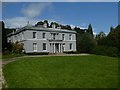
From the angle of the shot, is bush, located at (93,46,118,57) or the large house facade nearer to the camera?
bush, located at (93,46,118,57)

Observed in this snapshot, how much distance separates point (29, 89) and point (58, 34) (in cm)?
4606

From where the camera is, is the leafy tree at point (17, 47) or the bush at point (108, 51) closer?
the bush at point (108, 51)

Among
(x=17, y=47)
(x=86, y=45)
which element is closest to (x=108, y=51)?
(x=86, y=45)

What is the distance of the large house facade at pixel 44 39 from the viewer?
169 ft

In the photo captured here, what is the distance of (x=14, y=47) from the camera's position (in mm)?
49750

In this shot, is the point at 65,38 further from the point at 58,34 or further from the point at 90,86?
the point at 90,86

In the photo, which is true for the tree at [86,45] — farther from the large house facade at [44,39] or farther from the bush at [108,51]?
the bush at [108,51]

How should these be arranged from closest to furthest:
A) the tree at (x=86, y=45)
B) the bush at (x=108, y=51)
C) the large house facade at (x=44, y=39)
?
the bush at (x=108, y=51) → the large house facade at (x=44, y=39) → the tree at (x=86, y=45)

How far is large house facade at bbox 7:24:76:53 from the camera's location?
51594 mm

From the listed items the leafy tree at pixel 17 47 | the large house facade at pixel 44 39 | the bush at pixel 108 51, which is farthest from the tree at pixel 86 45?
the leafy tree at pixel 17 47

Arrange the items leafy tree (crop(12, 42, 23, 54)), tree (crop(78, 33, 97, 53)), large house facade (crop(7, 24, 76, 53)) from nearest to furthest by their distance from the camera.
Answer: leafy tree (crop(12, 42, 23, 54)), large house facade (crop(7, 24, 76, 53)), tree (crop(78, 33, 97, 53))

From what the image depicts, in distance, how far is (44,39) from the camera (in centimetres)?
5384

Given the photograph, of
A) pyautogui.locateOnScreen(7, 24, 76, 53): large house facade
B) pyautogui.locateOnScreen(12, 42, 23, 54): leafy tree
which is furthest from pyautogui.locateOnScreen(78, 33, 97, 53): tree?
pyautogui.locateOnScreen(12, 42, 23, 54): leafy tree

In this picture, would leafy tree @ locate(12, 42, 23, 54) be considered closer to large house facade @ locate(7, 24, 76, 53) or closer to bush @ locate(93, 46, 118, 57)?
large house facade @ locate(7, 24, 76, 53)
